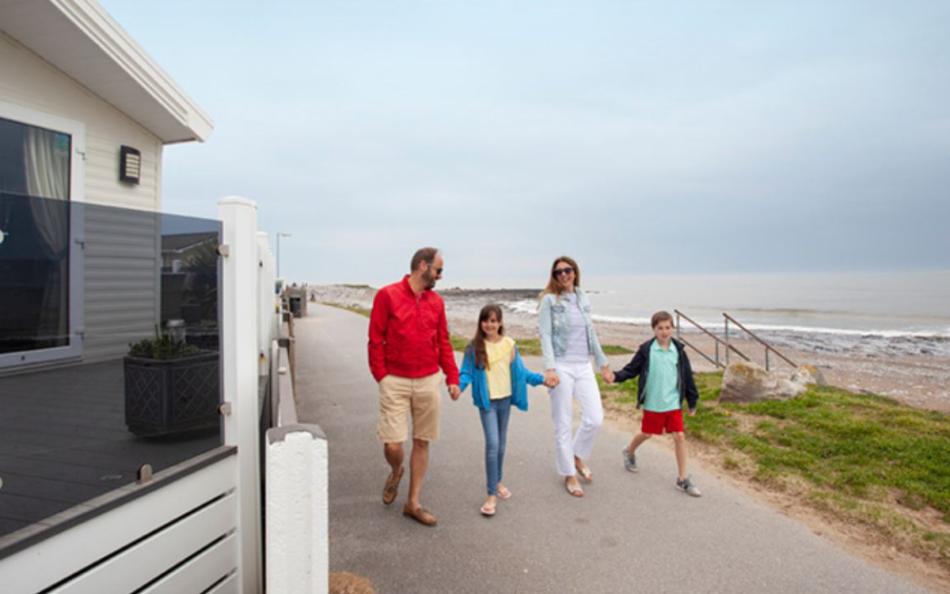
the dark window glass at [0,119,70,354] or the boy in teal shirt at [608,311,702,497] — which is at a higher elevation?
the dark window glass at [0,119,70,354]

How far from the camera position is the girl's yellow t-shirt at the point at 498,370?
14.7ft

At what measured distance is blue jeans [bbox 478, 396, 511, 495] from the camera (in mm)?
4496

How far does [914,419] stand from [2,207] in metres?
9.51

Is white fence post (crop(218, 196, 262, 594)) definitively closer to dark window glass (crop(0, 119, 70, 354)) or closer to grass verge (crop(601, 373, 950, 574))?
dark window glass (crop(0, 119, 70, 354))

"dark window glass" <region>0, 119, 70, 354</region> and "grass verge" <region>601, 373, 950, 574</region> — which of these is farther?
"grass verge" <region>601, 373, 950, 574</region>

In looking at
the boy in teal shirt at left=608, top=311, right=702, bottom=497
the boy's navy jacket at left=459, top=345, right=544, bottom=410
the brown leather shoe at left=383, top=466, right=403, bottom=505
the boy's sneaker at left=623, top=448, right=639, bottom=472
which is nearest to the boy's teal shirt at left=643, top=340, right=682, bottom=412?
the boy in teal shirt at left=608, top=311, right=702, bottom=497

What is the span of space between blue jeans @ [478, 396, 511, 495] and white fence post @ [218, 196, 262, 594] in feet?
6.56

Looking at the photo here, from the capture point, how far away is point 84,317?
218 centimetres

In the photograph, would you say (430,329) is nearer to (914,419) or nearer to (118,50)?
(118,50)

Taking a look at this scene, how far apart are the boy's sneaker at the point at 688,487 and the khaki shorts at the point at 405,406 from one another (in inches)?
97.4

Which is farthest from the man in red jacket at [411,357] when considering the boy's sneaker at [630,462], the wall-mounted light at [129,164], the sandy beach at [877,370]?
the sandy beach at [877,370]

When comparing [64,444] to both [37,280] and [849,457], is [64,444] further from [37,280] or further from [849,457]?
[849,457]

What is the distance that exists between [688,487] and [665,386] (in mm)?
962

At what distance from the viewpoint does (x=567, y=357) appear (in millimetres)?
4934
